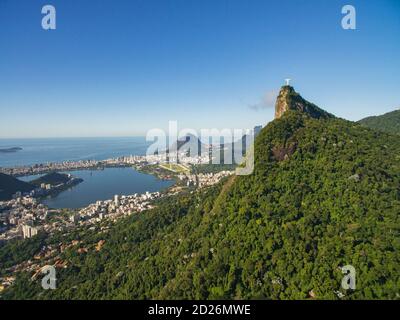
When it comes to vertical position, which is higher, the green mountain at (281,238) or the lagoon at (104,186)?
the green mountain at (281,238)

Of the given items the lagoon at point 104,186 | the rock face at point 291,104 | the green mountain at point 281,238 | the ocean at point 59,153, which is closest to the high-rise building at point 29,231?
the green mountain at point 281,238

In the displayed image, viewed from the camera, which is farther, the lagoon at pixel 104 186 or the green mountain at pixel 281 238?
the lagoon at pixel 104 186

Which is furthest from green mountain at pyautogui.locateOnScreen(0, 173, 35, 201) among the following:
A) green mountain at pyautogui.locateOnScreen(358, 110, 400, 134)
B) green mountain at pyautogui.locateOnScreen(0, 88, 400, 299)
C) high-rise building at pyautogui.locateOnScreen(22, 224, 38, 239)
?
green mountain at pyautogui.locateOnScreen(358, 110, 400, 134)

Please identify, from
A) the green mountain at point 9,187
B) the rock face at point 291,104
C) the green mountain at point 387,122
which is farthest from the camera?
the green mountain at point 9,187

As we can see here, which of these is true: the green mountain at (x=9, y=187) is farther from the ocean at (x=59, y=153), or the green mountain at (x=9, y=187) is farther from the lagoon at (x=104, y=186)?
the ocean at (x=59, y=153)

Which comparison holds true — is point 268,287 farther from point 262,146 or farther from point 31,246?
point 31,246
